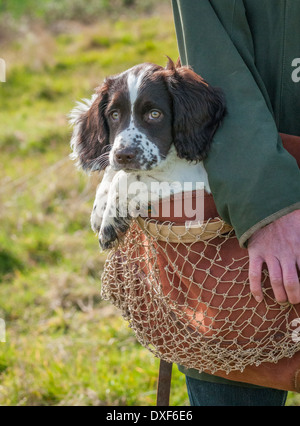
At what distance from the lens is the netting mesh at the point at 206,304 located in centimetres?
189

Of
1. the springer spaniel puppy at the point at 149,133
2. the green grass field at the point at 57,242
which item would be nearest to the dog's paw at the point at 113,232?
the springer spaniel puppy at the point at 149,133

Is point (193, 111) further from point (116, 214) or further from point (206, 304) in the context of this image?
point (206, 304)

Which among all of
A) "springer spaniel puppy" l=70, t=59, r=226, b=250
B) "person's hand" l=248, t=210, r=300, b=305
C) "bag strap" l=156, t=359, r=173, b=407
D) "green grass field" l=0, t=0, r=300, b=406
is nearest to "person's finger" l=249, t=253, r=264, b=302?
"person's hand" l=248, t=210, r=300, b=305

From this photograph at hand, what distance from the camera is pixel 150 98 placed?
2.07m

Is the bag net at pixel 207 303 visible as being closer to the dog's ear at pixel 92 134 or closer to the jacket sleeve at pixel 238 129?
the jacket sleeve at pixel 238 129

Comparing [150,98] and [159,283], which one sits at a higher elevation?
[150,98]

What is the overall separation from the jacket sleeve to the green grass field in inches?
64.3

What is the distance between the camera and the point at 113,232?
2.17 metres

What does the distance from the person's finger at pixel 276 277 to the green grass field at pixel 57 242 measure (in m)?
1.48

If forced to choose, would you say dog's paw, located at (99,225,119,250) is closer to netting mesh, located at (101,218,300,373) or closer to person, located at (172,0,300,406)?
netting mesh, located at (101,218,300,373)

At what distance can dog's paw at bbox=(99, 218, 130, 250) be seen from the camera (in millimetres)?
2150

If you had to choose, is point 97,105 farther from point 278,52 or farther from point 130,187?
point 278,52
